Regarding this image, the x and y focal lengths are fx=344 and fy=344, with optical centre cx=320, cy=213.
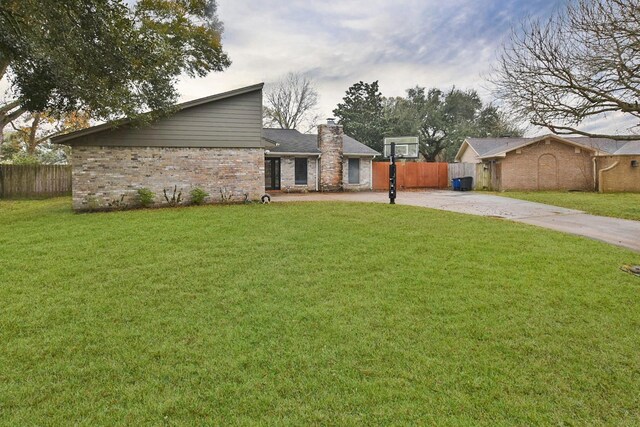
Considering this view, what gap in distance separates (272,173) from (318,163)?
2709 millimetres

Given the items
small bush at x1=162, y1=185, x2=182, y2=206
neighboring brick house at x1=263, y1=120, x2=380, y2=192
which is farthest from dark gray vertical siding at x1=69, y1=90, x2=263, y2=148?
neighboring brick house at x1=263, y1=120, x2=380, y2=192

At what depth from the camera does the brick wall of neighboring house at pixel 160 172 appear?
A: 1135cm

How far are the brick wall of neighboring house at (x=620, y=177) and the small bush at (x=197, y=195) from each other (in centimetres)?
2172

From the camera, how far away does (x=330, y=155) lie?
779 inches

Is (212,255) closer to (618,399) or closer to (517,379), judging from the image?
(517,379)

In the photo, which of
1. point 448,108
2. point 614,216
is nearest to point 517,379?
point 614,216

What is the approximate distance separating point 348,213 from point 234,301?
638cm

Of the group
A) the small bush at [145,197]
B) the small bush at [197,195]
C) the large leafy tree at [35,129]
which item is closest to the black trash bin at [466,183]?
the small bush at [197,195]

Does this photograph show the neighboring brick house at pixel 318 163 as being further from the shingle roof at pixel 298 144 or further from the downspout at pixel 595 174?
the downspout at pixel 595 174

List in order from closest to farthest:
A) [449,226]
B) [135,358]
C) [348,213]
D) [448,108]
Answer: [135,358] → [449,226] → [348,213] → [448,108]

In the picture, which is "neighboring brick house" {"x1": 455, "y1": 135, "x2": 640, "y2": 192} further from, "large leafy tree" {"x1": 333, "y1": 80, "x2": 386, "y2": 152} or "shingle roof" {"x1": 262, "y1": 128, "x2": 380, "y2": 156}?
"large leafy tree" {"x1": 333, "y1": 80, "x2": 386, "y2": 152}

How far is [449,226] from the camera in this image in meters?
8.13

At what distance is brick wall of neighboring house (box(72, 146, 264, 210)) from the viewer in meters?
11.4

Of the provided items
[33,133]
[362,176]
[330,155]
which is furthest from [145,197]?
[33,133]
